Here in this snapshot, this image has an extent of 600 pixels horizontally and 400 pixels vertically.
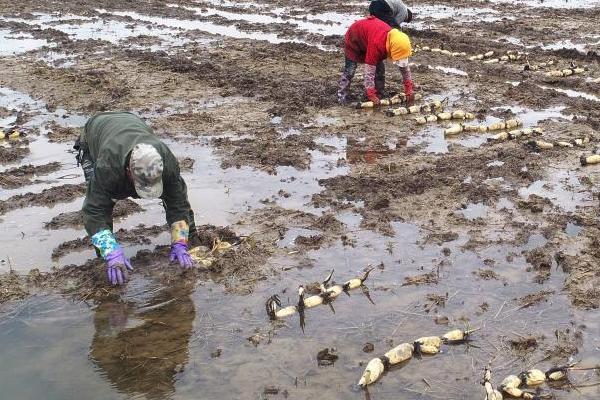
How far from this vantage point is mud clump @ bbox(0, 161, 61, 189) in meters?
7.13

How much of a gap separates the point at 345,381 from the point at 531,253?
229 centimetres

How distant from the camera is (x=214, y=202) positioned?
6.67m

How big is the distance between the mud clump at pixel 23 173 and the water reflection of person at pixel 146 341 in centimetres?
296

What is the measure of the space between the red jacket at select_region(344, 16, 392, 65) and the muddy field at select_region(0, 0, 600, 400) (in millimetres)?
751

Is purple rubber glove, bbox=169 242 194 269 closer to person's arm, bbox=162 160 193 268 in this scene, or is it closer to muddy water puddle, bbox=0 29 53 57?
person's arm, bbox=162 160 193 268

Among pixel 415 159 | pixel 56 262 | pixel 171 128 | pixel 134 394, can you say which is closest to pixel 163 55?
pixel 171 128

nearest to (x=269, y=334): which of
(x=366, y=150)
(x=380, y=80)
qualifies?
(x=366, y=150)

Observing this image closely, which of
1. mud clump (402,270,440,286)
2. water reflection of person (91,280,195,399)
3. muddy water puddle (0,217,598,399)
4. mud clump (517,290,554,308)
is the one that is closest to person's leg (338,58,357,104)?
muddy water puddle (0,217,598,399)

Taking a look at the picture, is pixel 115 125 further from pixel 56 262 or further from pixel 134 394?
pixel 134 394

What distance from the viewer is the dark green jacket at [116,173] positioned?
444 cm

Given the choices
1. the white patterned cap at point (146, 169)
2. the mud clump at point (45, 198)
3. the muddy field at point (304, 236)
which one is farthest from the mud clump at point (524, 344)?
the mud clump at point (45, 198)

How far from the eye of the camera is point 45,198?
22.0 ft

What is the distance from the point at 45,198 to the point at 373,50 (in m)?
4.99

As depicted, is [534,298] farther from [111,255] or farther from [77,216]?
[77,216]
